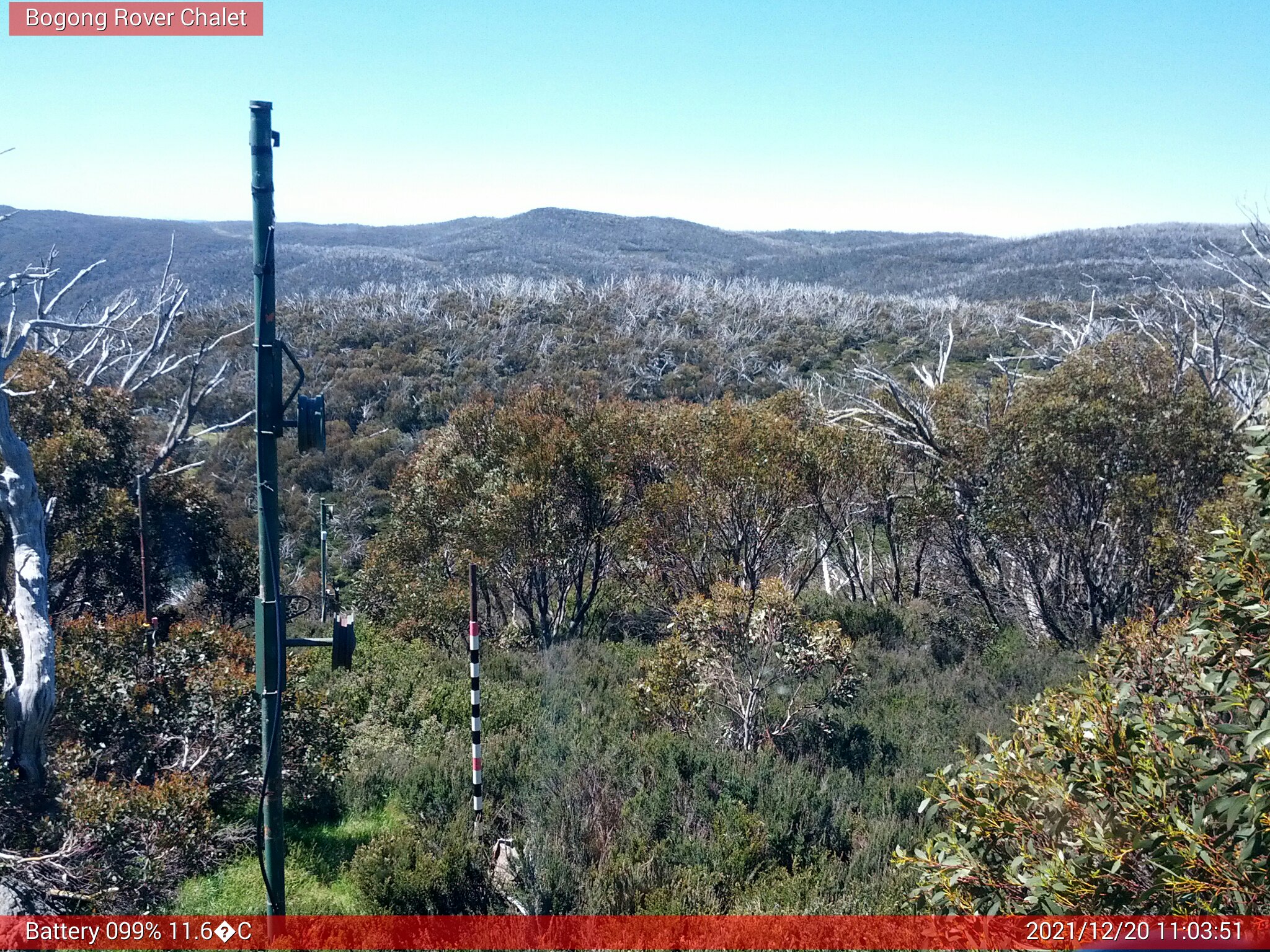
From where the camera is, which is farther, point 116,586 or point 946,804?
point 116,586

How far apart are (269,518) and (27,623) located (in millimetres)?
3195

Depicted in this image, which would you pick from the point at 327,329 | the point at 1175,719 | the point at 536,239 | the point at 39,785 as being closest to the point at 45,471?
the point at 39,785

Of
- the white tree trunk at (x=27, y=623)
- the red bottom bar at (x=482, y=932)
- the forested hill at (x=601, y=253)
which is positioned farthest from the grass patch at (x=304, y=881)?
the forested hill at (x=601, y=253)

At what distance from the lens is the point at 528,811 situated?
6.46 meters

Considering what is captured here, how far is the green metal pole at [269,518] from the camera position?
389cm

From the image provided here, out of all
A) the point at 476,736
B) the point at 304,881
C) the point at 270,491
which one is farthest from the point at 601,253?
the point at 270,491

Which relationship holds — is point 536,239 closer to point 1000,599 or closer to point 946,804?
point 1000,599

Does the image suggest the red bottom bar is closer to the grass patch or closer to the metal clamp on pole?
the grass patch

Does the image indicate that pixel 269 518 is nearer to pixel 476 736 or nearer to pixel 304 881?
pixel 476 736

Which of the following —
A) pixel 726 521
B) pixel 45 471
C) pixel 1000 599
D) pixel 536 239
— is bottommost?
pixel 1000 599

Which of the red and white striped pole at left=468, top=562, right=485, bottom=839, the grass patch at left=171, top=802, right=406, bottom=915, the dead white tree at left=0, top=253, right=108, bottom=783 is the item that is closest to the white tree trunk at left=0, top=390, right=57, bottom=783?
the dead white tree at left=0, top=253, right=108, bottom=783

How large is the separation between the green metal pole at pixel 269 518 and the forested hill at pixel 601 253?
35.0 m

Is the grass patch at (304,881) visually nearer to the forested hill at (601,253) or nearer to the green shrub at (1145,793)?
the green shrub at (1145,793)

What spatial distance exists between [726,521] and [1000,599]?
384 centimetres
